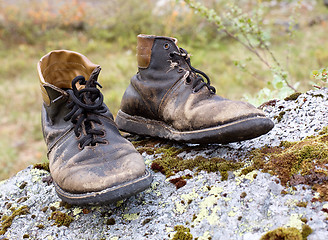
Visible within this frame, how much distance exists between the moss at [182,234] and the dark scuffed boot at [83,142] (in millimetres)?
255

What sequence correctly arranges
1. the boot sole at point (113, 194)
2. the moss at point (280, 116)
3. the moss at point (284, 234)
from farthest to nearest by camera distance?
the moss at point (280, 116) → the boot sole at point (113, 194) → the moss at point (284, 234)

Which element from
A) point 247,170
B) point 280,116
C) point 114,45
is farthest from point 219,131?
point 114,45

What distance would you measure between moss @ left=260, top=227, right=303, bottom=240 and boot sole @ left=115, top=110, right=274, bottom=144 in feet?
1.90

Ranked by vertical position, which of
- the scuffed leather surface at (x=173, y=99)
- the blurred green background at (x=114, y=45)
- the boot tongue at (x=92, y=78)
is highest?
the boot tongue at (x=92, y=78)

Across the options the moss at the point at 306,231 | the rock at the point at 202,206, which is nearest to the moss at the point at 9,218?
the rock at the point at 202,206

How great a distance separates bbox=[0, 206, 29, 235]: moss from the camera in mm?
1690

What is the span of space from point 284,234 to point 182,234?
44cm

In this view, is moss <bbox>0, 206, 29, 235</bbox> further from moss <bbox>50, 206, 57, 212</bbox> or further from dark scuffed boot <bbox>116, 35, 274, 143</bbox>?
dark scuffed boot <bbox>116, 35, 274, 143</bbox>

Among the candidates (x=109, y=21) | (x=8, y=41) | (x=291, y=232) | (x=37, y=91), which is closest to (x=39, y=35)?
(x=8, y=41)

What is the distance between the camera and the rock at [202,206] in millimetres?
1377

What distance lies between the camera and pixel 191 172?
1825 millimetres

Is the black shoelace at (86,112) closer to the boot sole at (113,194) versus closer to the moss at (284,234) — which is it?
the boot sole at (113,194)

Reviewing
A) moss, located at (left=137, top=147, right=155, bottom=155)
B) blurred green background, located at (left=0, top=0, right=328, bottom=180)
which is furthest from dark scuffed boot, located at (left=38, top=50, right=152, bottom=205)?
blurred green background, located at (left=0, top=0, right=328, bottom=180)

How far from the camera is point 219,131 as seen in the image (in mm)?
1772
